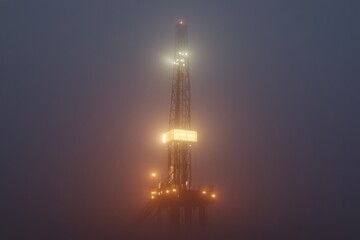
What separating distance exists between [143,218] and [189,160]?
11063mm

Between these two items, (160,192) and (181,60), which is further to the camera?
(181,60)

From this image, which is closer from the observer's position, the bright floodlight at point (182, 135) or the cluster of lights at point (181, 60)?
the bright floodlight at point (182, 135)

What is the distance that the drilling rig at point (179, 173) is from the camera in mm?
65750

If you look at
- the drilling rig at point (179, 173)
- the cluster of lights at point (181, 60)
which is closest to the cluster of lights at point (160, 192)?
the drilling rig at point (179, 173)

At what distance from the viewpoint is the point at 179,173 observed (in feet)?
228

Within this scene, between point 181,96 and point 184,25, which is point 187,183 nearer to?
point 181,96

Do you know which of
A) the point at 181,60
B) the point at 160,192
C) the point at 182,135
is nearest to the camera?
the point at 160,192

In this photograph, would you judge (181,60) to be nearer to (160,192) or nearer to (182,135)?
(182,135)

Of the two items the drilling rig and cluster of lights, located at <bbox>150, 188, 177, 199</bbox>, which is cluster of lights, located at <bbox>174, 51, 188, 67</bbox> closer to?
the drilling rig

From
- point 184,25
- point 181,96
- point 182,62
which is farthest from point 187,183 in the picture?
point 184,25

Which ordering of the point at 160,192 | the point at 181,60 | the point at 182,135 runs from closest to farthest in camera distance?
the point at 160,192 → the point at 182,135 → the point at 181,60

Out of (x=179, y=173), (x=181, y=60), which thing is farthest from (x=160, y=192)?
(x=181, y=60)

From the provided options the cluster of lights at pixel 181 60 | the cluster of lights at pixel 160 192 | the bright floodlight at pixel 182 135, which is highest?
the cluster of lights at pixel 181 60

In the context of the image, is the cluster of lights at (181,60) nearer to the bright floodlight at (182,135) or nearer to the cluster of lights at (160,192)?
the bright floodlight at (182,135)
